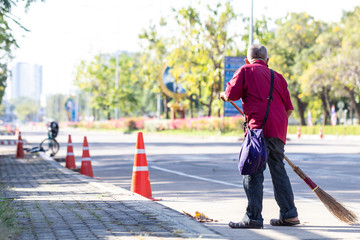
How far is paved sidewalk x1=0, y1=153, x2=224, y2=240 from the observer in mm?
5551

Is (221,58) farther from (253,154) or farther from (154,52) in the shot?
(253,154)

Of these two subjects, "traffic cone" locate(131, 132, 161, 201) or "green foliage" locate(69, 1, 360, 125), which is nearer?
"traffic cone" locate(131, 132, 161, 201)

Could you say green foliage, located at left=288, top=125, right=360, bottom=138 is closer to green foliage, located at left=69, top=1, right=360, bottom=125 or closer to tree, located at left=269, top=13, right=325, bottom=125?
green foliage, located at left=69, top=1, right=360, bottom=125

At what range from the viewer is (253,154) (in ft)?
19.8

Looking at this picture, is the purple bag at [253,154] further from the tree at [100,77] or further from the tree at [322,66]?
the tree at [100,77]

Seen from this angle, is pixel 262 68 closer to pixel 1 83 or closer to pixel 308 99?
pixel 1 83

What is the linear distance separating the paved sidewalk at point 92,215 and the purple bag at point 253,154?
705 millimetres

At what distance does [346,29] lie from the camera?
5569 centimetres

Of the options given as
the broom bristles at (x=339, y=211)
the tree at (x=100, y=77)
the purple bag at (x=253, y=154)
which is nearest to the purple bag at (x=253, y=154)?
the purple bag at (x=253, y=154)

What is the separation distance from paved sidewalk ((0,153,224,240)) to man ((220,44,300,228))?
1.98 feet

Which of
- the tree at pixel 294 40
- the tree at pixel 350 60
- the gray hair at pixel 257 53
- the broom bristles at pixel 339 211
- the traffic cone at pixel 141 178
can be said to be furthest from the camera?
the tree at pixel 294 40

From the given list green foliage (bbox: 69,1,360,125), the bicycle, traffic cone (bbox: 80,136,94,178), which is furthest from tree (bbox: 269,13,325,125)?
traffic cone (bbox: 80,136,94,178)

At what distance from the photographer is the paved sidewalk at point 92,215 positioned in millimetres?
5551

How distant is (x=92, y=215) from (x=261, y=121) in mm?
→ 2031
